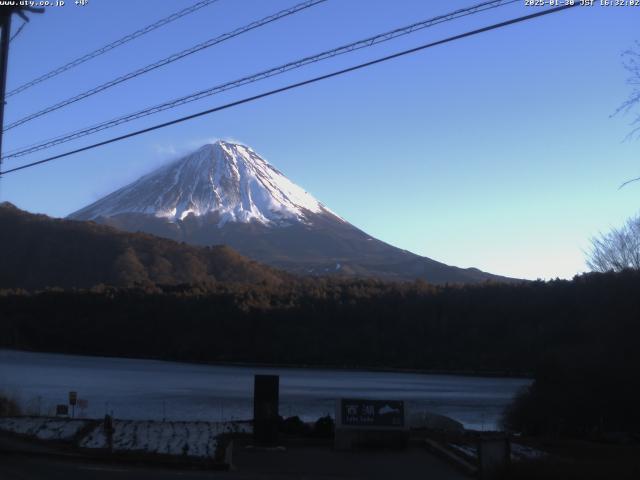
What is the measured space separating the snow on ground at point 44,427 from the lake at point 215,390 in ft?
28.3

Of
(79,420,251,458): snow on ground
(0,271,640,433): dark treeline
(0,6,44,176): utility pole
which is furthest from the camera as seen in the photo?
(0,271,640,433): dark treeline

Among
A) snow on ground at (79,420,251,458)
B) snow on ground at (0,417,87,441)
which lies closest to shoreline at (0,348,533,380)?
snow on ground at (79,420,251,458)

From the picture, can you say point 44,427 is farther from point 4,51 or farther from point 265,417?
point 4,51

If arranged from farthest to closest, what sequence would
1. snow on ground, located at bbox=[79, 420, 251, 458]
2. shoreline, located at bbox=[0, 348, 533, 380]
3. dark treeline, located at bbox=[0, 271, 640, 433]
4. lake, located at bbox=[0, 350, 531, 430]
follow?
dark treeline, located at bbox=[0, 271, 640, 433], shoreline, located at bbox=[0, 348, 533, 380], lake, located at bbox=[0, 350, 531, 430], snow on ground, located at bbox=[79, 420, 251, 458]

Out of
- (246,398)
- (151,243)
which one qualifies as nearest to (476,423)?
(246,398)

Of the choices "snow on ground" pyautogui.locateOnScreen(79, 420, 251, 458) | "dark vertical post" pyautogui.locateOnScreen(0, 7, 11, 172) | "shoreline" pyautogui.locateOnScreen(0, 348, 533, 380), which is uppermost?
"dark vertical post" pyautogui.locateOnScreen(0, 7, 11, 172)

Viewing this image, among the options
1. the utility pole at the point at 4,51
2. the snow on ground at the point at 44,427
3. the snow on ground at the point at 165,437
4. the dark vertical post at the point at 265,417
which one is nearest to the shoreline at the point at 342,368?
the snow on ground at the point at 165,437

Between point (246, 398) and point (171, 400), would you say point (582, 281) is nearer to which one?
point (246, 398)

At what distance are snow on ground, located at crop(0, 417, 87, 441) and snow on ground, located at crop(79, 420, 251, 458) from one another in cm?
54

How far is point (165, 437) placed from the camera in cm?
2103

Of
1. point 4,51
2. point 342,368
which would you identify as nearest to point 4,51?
point 4,51

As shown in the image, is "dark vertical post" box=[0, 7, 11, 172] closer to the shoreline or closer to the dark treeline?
the dark treeline

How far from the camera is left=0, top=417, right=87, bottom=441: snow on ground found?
68.0ft

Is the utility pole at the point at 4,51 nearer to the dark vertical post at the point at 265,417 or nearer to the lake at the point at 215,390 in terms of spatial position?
the dark vertical post at the point at 265,417
